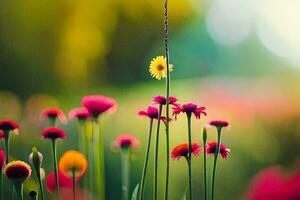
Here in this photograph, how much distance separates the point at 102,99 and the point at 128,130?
301 millimetres

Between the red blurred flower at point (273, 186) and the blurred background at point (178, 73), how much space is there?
1.1 inches

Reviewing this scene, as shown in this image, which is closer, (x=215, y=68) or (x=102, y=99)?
(x=102, y=99)

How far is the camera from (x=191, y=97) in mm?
997

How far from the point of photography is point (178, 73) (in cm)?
105

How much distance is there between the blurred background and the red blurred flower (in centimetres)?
3

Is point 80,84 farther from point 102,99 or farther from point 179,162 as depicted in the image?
point 102,99

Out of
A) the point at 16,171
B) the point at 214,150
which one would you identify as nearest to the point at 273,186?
the point at 214,150

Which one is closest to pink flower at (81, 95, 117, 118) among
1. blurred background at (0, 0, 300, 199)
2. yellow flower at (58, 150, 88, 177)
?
yellow flower at (58, 150, 88, 177)

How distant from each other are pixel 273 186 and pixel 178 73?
1.11ft

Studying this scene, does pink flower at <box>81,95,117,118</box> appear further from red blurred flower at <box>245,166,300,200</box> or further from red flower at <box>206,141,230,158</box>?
red blurred flower at <box>245,166,300,200</box>

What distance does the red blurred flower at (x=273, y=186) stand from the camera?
0.74 meters

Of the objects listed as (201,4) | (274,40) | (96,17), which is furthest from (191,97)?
(96,17)

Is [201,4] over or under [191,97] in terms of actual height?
over

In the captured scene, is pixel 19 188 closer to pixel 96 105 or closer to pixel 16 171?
pixel 16 171
